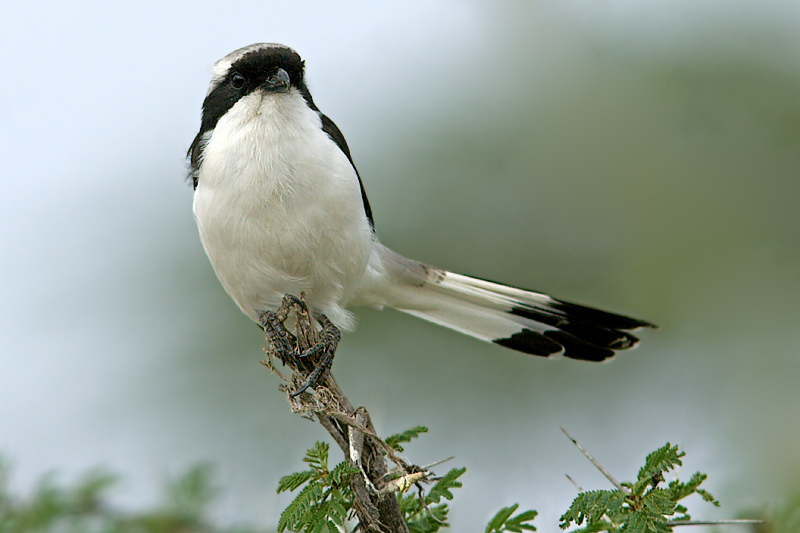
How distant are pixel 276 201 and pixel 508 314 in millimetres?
1761

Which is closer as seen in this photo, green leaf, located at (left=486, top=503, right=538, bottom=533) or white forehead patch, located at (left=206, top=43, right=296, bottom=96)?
green leaf, located at (left=486, top=503, right=538, bottom=533)

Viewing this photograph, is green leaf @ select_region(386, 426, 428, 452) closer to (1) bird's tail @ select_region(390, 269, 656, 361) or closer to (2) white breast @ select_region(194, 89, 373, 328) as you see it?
(2) white breast @ select_region(194, 89, 373, 328)

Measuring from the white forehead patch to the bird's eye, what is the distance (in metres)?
0.05

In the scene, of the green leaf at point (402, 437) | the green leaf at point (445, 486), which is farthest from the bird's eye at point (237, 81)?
the green leaf at point (445, 486)

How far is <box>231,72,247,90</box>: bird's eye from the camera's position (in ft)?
13.1

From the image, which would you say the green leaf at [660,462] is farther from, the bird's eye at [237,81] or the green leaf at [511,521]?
the bird's eye at [237,81]

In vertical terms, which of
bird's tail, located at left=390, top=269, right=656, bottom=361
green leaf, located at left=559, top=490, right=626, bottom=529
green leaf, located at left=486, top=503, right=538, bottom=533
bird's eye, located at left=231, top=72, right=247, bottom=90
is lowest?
green leaf, located at left=559, top=490, right=626, bottom=529

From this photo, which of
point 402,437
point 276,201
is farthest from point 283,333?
point 402,437

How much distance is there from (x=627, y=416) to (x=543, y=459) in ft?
3.20

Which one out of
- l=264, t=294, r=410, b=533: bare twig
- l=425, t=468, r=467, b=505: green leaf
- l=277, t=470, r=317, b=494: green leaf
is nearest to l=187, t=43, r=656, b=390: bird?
l=264, t=294, r=410, b=533: bare twig

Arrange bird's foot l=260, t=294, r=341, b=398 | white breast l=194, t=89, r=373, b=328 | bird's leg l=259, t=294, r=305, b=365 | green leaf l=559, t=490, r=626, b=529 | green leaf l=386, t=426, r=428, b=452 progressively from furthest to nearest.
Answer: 1. white breast l=194, t=89, r=373, b=328
2. bird's leg l=259, t=294, r=305, b=365
3. bird's foot l=260, t=294, r=341, b=398
4. green leaf l=386, t=426, r=428, b=452
5. green leaf l=559, t=490, r=626, b=529

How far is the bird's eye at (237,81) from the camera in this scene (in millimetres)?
4008

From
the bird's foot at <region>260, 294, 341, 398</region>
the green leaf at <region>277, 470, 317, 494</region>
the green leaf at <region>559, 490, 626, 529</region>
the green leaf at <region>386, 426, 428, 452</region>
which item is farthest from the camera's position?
the bird's foot at <region>260, 294, 341, 398</region>

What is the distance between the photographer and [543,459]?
24.9 ft
